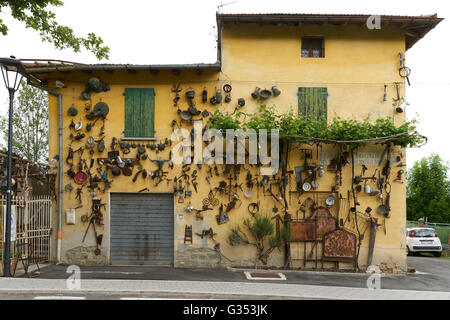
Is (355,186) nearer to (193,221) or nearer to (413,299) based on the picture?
(413,299)

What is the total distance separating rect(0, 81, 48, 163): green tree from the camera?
28.6m

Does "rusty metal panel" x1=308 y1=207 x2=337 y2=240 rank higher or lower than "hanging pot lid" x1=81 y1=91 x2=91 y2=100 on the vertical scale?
lower

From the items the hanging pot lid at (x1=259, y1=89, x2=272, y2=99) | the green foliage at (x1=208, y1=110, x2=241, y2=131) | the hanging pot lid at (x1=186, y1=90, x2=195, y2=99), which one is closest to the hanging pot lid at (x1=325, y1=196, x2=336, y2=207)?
the green foliage at (x1=208, y1=110, x2=241, y2=131)

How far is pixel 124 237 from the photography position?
41.1 ft

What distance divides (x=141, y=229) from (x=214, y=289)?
4.10 m

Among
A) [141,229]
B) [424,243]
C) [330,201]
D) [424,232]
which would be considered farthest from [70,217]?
[424,232]

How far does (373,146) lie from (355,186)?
1.36 meters

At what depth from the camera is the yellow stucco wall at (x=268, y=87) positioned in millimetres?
12492

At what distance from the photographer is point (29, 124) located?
94.9 feet

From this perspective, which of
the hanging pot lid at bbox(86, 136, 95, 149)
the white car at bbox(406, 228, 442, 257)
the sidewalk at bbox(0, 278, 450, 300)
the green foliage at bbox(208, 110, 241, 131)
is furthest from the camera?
the white car at bbox(406, 228, 442, 257)

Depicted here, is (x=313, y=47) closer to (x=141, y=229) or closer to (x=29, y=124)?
(x=141, y=229)

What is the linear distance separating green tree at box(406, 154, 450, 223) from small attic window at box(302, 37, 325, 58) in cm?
3136

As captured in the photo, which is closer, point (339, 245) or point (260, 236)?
point (260, 236)

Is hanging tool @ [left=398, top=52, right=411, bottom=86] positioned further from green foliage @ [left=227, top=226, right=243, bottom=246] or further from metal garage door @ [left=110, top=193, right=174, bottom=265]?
metal garage door @ [left=110, top=193, right=174, bottom=265]
